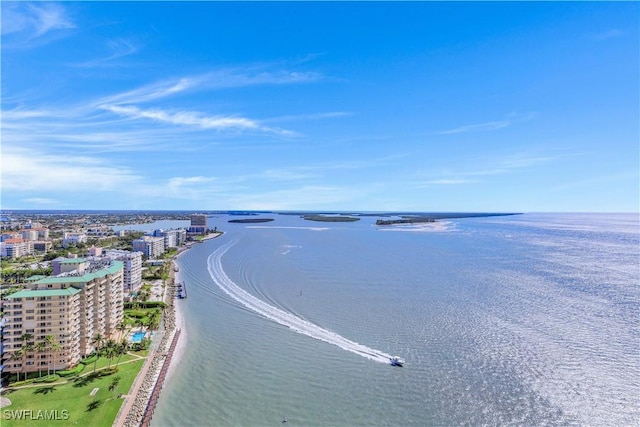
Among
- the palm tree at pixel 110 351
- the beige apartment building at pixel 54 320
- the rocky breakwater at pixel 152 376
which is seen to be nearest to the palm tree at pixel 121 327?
the beige apartment building at pixel 54 320

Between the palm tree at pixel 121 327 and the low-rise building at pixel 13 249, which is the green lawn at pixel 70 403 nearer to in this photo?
the palm tree at pixel 121 327

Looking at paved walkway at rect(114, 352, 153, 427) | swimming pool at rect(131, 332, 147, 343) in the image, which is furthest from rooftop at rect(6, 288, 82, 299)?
paved walkway at rect(114, 352, 153, 427)

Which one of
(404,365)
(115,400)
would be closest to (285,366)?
(404,365)

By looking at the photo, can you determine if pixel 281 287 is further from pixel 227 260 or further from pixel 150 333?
pixel 227 260

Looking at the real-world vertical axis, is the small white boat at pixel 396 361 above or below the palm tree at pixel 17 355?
below

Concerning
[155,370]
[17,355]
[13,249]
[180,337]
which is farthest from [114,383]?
[13,249]

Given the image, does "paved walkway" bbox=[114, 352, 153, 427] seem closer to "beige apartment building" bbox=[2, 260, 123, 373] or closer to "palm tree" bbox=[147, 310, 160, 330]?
"beige apartment building" bbox=[2, 260, 123, 373]
